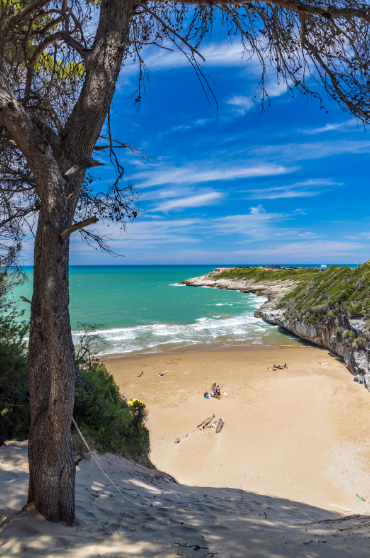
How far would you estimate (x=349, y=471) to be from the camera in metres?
8.59

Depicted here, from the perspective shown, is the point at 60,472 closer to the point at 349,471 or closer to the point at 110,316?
the point at 349,471

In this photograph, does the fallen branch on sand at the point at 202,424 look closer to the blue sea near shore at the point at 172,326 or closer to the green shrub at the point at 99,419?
the green shrub at the point at 99,419

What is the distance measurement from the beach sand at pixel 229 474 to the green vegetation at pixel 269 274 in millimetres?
42195

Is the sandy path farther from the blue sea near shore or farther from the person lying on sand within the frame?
the blue sea near shore

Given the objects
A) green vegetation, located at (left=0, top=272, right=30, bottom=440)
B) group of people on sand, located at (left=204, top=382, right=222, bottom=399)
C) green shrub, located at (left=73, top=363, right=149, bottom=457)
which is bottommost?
group of people on sand, located at (left=204, top=382, right=222, bottom=399)

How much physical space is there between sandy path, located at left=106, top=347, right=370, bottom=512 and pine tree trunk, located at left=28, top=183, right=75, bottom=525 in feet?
21.8

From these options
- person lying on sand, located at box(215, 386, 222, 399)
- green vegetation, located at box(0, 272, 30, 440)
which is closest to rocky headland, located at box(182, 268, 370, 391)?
person lying on sand, located at box(215, 386, 222, 399)

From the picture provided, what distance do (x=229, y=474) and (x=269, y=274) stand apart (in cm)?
6370

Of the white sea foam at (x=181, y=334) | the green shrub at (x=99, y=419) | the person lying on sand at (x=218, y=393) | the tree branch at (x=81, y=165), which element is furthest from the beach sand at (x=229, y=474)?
the tree branch at (x=81, y=165)

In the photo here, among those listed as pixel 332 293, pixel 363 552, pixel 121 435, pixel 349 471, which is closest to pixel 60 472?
pixel 363 552

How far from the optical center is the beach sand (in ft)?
9.09

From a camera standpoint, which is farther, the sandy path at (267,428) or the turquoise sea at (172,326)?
the turquoise sea at (172,326)

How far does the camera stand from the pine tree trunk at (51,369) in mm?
2514

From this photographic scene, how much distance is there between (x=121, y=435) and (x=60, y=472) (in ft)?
20.6
